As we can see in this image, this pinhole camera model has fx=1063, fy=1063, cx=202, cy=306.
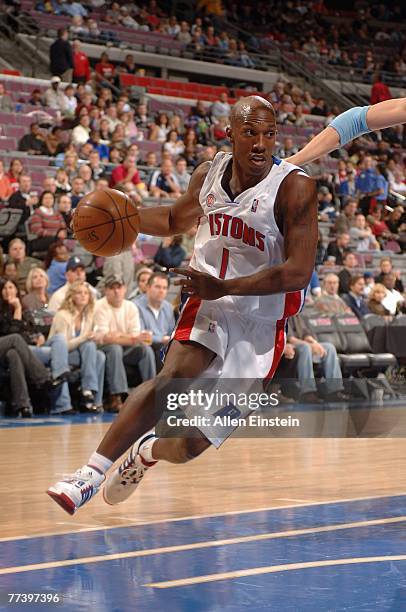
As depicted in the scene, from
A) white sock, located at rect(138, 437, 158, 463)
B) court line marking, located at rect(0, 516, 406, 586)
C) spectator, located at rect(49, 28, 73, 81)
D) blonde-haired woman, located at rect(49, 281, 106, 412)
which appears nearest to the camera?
court line marking, located at rect(0, 516, 406, 586)

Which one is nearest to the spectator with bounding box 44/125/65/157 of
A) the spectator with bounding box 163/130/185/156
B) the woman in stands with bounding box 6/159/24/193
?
the woman in stands with bounding box 6/159/24/193

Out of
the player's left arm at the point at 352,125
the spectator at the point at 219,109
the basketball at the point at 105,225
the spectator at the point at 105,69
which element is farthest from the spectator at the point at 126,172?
the basketball at the point at 105,225

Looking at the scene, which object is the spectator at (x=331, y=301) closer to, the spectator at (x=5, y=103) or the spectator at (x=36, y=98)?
the spectator at (x=5, y=103)

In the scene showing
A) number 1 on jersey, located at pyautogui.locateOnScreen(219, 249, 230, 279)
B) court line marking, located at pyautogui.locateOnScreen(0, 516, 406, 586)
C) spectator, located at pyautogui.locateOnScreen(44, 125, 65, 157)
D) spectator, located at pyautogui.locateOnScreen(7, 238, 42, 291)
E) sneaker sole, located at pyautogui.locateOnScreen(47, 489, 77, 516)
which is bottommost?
court line marking, located at pyautogui.locateOnScreen(0, 516, 406, 586)

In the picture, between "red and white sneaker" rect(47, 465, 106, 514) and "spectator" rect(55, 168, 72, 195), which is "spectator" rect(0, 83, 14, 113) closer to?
"spectator" rect(55, 168, 72, 195)

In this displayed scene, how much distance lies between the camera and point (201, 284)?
406 centimetres

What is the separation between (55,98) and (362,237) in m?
4.78

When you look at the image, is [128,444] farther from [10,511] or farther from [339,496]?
[339,496]

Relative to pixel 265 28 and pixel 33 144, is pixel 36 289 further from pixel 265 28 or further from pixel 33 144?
pixel 265 28

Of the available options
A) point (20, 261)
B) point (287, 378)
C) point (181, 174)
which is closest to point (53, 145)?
point (181, 174)

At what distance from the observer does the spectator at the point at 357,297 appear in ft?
38.9

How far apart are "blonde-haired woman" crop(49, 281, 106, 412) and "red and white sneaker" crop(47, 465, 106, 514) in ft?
17.3

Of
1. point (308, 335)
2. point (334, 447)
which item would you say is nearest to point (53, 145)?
point (308, 335)

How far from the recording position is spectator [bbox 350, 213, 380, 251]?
15078 millimetres
